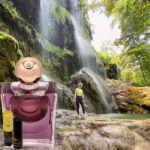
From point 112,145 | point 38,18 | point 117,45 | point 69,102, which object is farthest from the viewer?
point 117,45

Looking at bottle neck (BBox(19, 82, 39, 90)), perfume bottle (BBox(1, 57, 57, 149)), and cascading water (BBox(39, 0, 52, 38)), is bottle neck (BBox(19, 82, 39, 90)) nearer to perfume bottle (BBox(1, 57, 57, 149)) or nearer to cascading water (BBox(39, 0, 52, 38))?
perfume bottle (BBox(1, 57, 57, 149))

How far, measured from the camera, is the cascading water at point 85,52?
14873 millimetres

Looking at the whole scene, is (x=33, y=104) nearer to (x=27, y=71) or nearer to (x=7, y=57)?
(x=27, y=71)

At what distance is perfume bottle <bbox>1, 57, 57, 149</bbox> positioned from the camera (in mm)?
2787

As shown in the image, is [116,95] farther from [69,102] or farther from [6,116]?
[6,116]

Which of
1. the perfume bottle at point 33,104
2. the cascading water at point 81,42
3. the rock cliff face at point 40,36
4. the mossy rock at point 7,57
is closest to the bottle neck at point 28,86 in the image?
the perfume bottle at point 33,104

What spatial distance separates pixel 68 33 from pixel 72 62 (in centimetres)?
209

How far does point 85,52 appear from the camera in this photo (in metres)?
17.5

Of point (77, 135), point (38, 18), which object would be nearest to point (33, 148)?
point (77, 135)

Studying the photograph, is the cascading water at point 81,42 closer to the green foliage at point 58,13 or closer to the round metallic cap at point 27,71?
the green foliage at point 58,13

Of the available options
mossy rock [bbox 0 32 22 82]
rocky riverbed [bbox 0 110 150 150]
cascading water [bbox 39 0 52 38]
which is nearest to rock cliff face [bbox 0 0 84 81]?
cascading water [bbox 39 0 52 38]

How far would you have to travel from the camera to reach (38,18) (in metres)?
14.1

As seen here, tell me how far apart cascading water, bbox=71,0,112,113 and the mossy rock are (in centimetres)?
829

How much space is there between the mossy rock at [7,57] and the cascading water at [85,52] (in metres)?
8.29
